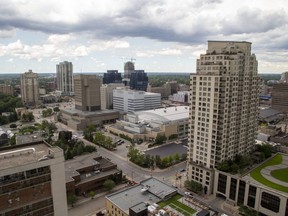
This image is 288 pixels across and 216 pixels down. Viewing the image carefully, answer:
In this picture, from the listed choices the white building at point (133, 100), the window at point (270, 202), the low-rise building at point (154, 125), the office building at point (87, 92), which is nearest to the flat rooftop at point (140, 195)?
the window at point (270, 202)

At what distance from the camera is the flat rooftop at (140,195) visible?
5250 cm

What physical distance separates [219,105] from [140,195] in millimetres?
30110

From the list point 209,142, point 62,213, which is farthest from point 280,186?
point 62,213

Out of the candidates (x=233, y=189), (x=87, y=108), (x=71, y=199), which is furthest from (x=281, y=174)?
(x=87, y=108)

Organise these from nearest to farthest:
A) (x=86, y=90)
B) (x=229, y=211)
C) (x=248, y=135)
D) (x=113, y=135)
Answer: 1. (x=229, y=211)
2. (x=248, y=135)
3. (x=113, y=135)
4. (x=86, y=90)

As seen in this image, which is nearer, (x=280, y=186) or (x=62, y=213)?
(x=62, y=213)

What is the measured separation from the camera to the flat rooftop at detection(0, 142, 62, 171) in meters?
29.6

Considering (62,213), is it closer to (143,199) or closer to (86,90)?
(143,199)

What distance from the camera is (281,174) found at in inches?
2491

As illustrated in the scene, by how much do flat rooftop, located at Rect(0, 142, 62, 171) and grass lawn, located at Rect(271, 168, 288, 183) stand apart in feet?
181

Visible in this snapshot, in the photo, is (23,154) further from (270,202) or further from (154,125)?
(154,125)

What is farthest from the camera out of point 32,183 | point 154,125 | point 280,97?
point 280,97

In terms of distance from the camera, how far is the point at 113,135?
127 m

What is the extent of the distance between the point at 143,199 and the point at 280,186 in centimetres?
3215
